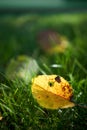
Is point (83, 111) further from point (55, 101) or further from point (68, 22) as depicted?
point (68, 22)

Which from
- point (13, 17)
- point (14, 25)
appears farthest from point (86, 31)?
point (13, 17)

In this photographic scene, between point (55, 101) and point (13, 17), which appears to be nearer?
point (55, 101)

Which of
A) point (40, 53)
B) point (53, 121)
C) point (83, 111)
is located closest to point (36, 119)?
point (53, 121)

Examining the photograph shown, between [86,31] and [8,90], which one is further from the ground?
[8,90]

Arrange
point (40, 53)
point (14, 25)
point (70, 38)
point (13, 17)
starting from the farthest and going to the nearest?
1. point (13, 17)
2. point (14, 25)
3. point (70, 38)
4. point (40, 53)

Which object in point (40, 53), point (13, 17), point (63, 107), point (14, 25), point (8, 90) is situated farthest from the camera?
point (13, 17)

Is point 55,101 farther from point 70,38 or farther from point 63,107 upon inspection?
point 70,38
